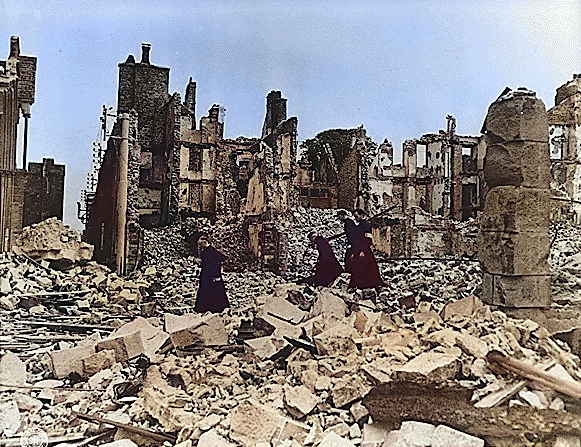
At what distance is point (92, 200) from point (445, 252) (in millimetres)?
3196

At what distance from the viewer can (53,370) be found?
3.95 metres

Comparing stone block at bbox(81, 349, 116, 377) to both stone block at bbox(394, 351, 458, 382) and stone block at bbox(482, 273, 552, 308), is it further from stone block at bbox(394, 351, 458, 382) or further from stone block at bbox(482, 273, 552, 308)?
stone block at bbox(482, 273, 552, 308)

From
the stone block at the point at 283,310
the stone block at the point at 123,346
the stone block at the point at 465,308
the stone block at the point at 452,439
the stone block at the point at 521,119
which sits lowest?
the stone block at the point at 452,439

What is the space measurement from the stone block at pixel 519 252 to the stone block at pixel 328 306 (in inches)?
51.2

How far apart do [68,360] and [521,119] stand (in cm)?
396

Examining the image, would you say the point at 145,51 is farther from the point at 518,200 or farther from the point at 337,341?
the point at 518,200

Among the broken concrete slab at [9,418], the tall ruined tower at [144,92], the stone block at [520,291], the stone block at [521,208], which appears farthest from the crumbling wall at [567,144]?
the broken concrete slab at [9,418]

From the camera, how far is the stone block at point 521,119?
14.4 ft

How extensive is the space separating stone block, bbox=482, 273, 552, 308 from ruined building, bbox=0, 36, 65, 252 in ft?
12.3

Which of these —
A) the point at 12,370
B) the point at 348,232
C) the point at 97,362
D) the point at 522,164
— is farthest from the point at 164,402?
the point at 522,164

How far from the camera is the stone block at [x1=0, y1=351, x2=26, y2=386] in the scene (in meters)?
3.86

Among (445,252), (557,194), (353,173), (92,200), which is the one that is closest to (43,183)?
(92,200)

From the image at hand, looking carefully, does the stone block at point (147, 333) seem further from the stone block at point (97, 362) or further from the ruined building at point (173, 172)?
the ruined building at point (173, 172)

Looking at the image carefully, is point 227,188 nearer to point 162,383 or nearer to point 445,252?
point 162,383
